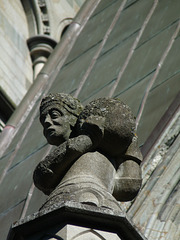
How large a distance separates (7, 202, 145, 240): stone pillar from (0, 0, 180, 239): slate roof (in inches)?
145

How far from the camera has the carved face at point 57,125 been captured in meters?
7.16

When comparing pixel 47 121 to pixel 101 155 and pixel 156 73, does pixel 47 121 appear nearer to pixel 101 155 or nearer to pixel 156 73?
pixel 101 155

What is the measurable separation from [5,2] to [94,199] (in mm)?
13162

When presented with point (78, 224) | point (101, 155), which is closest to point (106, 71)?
point (101, 155)

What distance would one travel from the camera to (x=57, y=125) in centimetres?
719

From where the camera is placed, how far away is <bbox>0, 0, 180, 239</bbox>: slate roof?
10945 millimetres

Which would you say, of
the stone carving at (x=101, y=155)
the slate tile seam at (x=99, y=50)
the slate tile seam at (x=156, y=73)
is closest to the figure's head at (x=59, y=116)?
the stone carving at (x=101, y=155)

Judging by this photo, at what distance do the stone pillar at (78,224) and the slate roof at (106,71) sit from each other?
3674mm

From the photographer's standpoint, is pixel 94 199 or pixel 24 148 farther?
pixel 24 148

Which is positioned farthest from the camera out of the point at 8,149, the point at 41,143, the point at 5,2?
the point at 5,2

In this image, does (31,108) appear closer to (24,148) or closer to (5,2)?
(24,148)

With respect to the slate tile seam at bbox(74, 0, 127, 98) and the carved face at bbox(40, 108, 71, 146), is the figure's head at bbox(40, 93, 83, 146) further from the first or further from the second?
the slate tile seam at bbox(74, 0, 127, 98)

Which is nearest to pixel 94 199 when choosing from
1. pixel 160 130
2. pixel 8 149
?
pixel 160 130

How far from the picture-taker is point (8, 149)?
1348 centimetres
